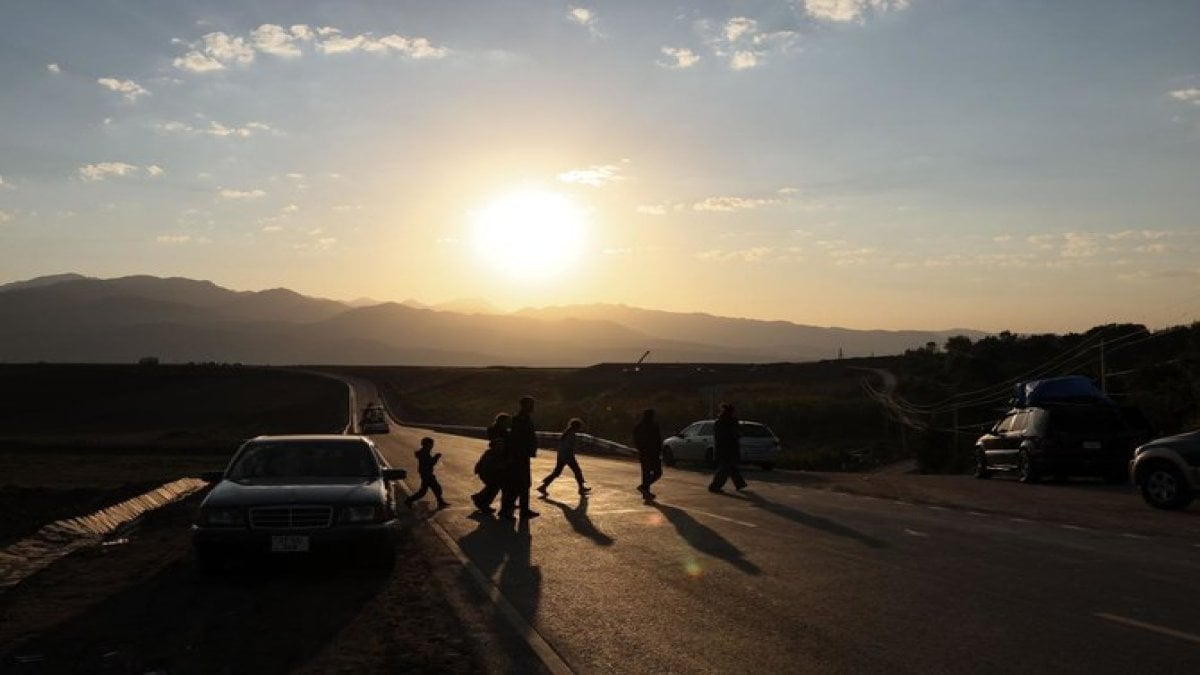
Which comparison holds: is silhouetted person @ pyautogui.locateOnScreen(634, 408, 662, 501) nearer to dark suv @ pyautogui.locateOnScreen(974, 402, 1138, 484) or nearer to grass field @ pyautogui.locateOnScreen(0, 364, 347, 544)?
dark suv @ pyautogui.locateOnScreen(974, 402, 1138, 484)

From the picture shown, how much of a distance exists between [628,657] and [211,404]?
3971 inches

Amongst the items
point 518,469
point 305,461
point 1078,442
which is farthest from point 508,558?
point 1078,442

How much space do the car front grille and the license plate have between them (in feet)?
0.35

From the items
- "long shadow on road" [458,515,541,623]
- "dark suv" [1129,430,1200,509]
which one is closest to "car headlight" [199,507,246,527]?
"long shadow on road" [458,515,541,623]

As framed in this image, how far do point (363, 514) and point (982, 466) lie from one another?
61.6ft

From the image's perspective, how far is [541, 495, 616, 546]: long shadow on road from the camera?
47.6 feet

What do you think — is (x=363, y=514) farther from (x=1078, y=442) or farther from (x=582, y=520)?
(x=1078, y=442)

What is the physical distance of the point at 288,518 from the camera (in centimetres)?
1084

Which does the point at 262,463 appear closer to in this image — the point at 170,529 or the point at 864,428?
the point at 170,529

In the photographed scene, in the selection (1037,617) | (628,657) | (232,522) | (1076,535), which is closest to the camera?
(628,657)

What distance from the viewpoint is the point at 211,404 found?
101062 millimetres

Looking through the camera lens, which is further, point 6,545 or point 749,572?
point 6,545

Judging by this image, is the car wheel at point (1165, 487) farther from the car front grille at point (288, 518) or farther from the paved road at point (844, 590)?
the car front grille at point (288, 518)

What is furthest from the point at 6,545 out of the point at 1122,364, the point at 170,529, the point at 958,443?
the point at 1122,364
